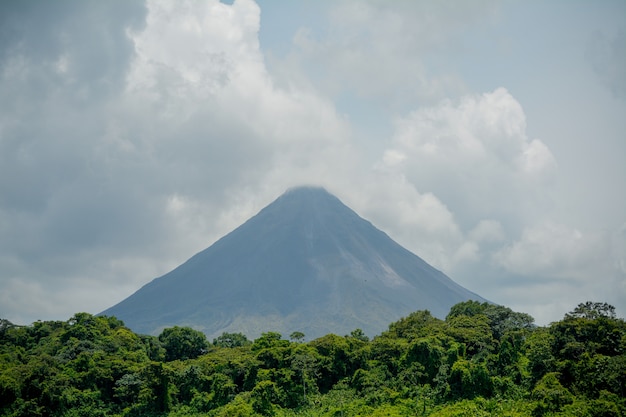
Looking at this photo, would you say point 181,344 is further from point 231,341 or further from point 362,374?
point 362,374

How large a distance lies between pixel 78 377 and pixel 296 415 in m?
16.5

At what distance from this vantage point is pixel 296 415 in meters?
36.4

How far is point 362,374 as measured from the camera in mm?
39094

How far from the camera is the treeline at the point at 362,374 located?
101ft

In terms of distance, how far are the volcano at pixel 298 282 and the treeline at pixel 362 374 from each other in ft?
274

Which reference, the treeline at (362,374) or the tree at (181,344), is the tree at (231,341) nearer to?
the tree at (181,344)

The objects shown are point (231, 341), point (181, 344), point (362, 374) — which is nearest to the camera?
point (362, 374)

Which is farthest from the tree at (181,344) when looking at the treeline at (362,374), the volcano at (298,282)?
the volcano at (298,282)

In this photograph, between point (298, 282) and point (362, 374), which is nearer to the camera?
point (362, 374)

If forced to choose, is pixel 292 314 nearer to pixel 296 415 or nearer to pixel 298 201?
pixel 298 201

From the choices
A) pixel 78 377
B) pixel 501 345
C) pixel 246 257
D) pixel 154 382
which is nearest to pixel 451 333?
pixel 501 345

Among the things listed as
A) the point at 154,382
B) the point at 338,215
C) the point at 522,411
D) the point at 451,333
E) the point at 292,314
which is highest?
the point at 338,215

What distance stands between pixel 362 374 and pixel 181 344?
21783 mm

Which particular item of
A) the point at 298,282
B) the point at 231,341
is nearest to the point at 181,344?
the point at 231,341
